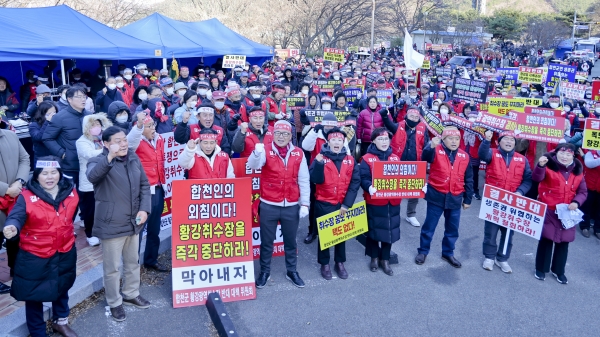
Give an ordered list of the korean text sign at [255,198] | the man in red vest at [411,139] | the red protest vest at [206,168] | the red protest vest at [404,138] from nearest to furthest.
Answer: the red protest vest at [206,168]
the korean text sign at [255,198]
the man in red vest at [411,139]
the red protest vest at [404,138]

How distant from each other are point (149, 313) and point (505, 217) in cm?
470

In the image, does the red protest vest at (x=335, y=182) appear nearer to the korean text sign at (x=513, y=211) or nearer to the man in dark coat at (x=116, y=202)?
the korean text sign at (x=513, y=211)

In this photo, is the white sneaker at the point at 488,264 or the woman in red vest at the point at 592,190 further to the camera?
the woman in red vest at the point at 592,190

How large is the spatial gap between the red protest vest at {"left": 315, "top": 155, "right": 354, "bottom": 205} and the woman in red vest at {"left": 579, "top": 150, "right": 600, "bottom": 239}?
4.40 m

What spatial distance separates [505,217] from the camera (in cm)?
649

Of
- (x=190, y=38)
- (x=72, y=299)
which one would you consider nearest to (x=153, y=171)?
(x=72, y=299)

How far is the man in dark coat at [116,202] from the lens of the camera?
4.56 meters

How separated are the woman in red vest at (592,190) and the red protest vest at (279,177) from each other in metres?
5.12

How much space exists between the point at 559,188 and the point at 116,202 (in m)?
5.38

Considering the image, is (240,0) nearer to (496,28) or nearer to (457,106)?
(457,106)

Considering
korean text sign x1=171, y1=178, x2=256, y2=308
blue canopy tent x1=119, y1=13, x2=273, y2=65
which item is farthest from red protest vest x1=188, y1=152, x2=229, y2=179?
blue canopy tent x1=119, y1=13, x2=273, y2=65

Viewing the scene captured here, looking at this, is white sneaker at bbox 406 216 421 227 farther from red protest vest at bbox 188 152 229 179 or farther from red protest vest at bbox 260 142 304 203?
red protest vest at bbox 188 152 229 179

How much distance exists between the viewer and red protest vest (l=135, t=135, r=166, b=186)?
18.4 feet

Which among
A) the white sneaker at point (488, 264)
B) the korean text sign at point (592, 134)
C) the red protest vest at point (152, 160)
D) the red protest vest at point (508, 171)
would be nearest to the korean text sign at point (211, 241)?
the red protest vest at point (152, 160)
